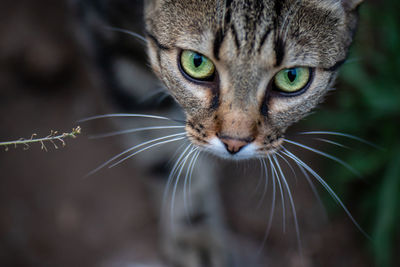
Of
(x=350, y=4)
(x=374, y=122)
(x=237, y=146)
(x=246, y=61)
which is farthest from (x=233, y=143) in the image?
(x=374, y=122)

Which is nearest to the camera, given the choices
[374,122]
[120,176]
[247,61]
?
[247,61]

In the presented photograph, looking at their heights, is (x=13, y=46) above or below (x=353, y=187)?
above

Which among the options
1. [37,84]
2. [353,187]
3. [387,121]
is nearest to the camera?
[387,121]

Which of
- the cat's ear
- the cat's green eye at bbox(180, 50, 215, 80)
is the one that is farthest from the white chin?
the cat's ear

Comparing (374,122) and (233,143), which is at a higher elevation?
(233,143)

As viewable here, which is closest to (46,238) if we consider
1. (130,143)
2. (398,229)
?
(130,143)

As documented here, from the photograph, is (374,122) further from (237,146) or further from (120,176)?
(120,176)

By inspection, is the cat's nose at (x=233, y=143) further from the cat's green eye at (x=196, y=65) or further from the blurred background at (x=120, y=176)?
the blurred background at (x=120, y=176)

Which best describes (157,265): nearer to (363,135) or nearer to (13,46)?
(363,135)

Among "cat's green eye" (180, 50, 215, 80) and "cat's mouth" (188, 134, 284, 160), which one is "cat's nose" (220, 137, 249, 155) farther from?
"cat's green eye" (180, 50, 215, 80)
